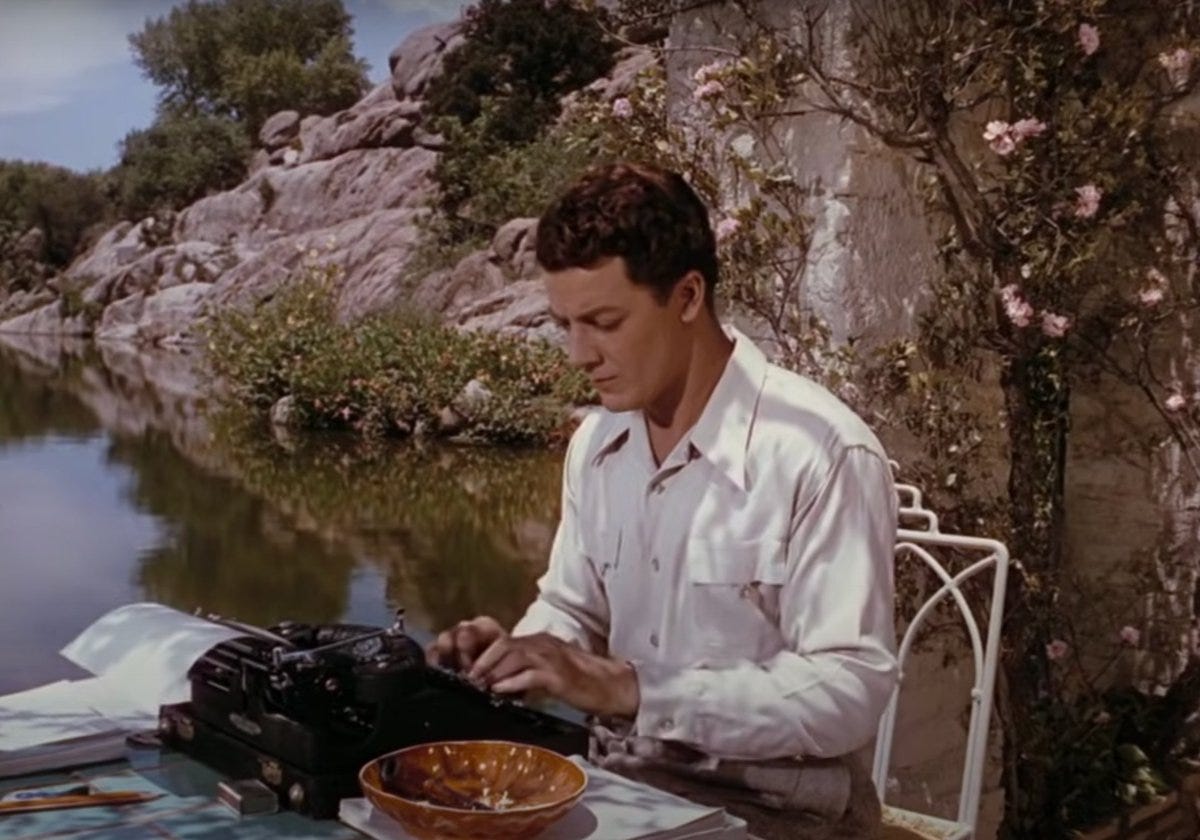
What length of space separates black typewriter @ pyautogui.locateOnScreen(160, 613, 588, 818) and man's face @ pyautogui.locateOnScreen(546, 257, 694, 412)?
1.05 ft

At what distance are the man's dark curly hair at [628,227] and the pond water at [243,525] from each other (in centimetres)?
309

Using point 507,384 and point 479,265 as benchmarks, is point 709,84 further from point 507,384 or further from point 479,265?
point 479,265

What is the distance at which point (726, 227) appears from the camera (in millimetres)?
2592

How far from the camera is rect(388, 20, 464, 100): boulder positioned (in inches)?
526

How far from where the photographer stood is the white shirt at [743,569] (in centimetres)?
124

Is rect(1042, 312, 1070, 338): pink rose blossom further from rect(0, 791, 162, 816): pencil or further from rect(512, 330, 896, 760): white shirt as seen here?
rect(0, 791, 162, 816): pencil

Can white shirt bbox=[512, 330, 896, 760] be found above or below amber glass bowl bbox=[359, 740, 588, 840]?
above

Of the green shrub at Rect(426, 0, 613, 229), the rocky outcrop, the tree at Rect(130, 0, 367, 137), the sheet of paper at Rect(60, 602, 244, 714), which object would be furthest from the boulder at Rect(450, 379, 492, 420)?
the sheet of paper at Rect(60, 602, 244, 714)

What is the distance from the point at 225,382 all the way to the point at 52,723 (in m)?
8.10

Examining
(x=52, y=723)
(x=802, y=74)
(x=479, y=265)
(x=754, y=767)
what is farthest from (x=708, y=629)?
(x=479, y=265)

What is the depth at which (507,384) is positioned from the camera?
7.59 meters

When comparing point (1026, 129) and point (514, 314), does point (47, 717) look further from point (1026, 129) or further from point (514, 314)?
point (514, 314)

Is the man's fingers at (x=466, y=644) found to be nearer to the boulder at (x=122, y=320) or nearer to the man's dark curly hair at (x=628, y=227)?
the man's dark curly hair at (x=628, y=227)

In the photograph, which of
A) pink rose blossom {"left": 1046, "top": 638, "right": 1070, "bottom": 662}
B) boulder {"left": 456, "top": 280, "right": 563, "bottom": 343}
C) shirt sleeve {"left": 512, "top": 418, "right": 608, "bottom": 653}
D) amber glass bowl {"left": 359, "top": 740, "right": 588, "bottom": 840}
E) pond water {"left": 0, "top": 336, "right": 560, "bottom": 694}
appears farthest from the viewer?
boulder {"left": 456, "top": 280, "right": 563, "bottom": 343}
